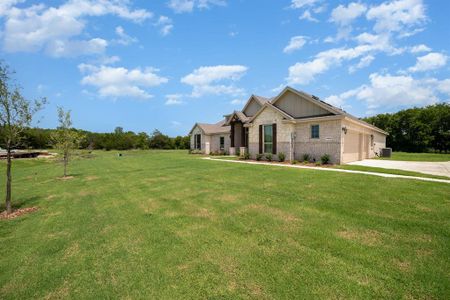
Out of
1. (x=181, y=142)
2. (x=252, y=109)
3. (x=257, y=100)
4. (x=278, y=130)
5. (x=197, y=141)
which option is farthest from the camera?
(x=181, y=142)

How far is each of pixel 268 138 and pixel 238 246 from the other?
1676cm

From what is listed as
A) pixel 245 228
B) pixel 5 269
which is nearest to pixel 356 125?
pixel 245 228

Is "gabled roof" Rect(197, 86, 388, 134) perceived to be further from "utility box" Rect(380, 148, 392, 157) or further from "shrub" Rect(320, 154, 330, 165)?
"utility box" Rect(380, 148, 392, 157)

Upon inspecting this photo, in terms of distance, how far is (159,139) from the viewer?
210ft

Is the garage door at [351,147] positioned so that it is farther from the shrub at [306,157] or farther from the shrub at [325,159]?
the shrub at [306,157]

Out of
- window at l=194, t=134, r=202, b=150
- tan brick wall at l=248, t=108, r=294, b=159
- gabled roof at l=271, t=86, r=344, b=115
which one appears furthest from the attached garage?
window at l=194, t=134, r=202, b=150

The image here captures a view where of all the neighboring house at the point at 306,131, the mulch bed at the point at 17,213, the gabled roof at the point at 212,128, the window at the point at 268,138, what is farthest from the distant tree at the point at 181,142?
the mulch bed at the point at 17,213

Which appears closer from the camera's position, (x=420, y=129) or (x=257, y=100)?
(x=257, y=100)

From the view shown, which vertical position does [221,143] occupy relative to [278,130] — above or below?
below

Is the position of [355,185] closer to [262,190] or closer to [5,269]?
[262,190]

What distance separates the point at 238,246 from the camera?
457 cm

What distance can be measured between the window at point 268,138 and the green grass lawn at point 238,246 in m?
12.0

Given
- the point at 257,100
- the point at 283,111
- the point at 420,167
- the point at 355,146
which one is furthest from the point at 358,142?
the point at 257,100

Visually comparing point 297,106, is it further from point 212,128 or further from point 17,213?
point 17,213
